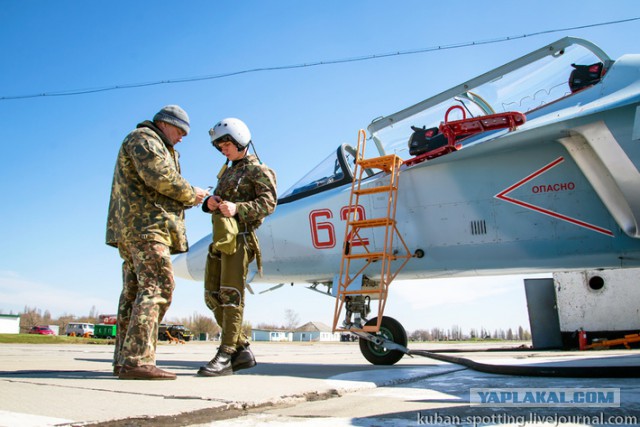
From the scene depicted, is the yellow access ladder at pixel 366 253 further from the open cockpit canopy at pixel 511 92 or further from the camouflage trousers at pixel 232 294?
the camouflage trousers at pixel 232 294

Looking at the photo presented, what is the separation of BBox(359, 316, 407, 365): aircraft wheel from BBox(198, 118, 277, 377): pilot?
2.49 m

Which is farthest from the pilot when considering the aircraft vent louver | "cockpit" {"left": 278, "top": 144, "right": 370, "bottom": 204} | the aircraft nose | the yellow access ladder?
the aircraft nose

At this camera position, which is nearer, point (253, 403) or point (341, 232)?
point (253, 403)

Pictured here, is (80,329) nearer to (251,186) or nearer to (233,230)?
(251,186)


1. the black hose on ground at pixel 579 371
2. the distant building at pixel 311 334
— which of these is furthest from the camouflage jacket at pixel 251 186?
the distant building at pixel 311 334

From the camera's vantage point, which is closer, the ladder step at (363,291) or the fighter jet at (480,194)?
the fighter jet at (480,194)

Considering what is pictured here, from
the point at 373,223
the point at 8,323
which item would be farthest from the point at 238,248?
the point at 8,323

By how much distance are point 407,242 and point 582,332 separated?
889cm

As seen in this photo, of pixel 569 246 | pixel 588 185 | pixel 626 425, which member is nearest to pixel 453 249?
pixel 569 246

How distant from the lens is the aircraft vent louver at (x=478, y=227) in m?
6.09

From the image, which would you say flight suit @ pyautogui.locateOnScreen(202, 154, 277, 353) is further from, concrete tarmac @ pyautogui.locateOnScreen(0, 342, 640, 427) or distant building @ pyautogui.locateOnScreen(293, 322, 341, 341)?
distant building @ pyautogui.locateOnScreen(293, 322, 341, 341)

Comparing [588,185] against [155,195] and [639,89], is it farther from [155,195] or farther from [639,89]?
[155,195]

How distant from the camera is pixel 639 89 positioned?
17.2ft

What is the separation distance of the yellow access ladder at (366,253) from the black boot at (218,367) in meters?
2.49
